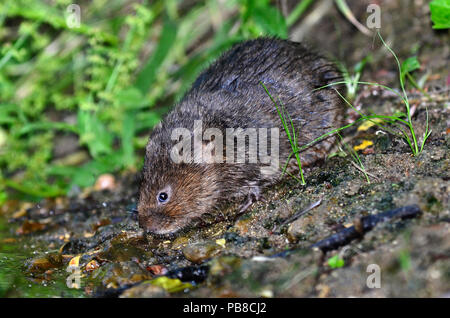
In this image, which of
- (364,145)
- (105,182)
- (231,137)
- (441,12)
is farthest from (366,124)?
(105,182)

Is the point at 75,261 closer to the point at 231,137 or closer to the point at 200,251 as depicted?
the point at 200,251

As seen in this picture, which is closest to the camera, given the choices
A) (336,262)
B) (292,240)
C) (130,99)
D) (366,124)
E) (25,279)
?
(336,262)

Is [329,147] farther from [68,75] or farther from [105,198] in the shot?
[68,75]

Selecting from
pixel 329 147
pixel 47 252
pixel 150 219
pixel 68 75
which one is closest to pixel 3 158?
pixel 68 75

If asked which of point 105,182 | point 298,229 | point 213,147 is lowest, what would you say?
point 298,229

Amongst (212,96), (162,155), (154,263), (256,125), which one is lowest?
(154,263)

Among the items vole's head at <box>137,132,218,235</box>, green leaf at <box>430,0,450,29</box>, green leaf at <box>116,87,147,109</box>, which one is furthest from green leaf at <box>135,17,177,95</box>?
green leaf at <box>430,0,450,29</box>
